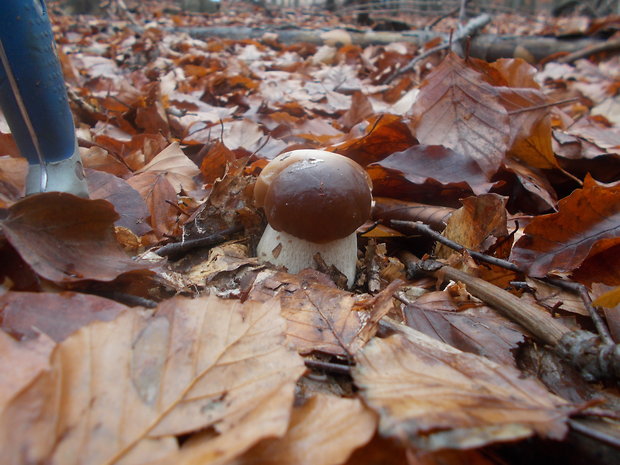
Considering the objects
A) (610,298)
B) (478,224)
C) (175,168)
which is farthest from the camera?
(175,168)

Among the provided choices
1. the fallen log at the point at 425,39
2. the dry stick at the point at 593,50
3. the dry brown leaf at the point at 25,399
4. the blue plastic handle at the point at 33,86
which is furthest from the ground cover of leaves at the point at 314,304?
the fallen log at the point at 425,39

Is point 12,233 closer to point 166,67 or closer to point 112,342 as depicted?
point 112,342

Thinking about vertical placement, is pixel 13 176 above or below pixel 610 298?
above

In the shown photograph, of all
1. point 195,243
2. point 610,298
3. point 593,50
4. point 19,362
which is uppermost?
point 19,362

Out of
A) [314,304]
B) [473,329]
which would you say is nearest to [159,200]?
[314,304]

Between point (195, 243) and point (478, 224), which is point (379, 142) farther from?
point (195, 243)

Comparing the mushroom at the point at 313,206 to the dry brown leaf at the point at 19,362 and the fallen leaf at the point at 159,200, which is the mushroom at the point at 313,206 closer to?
the fallen leaf at the point at 159,200
